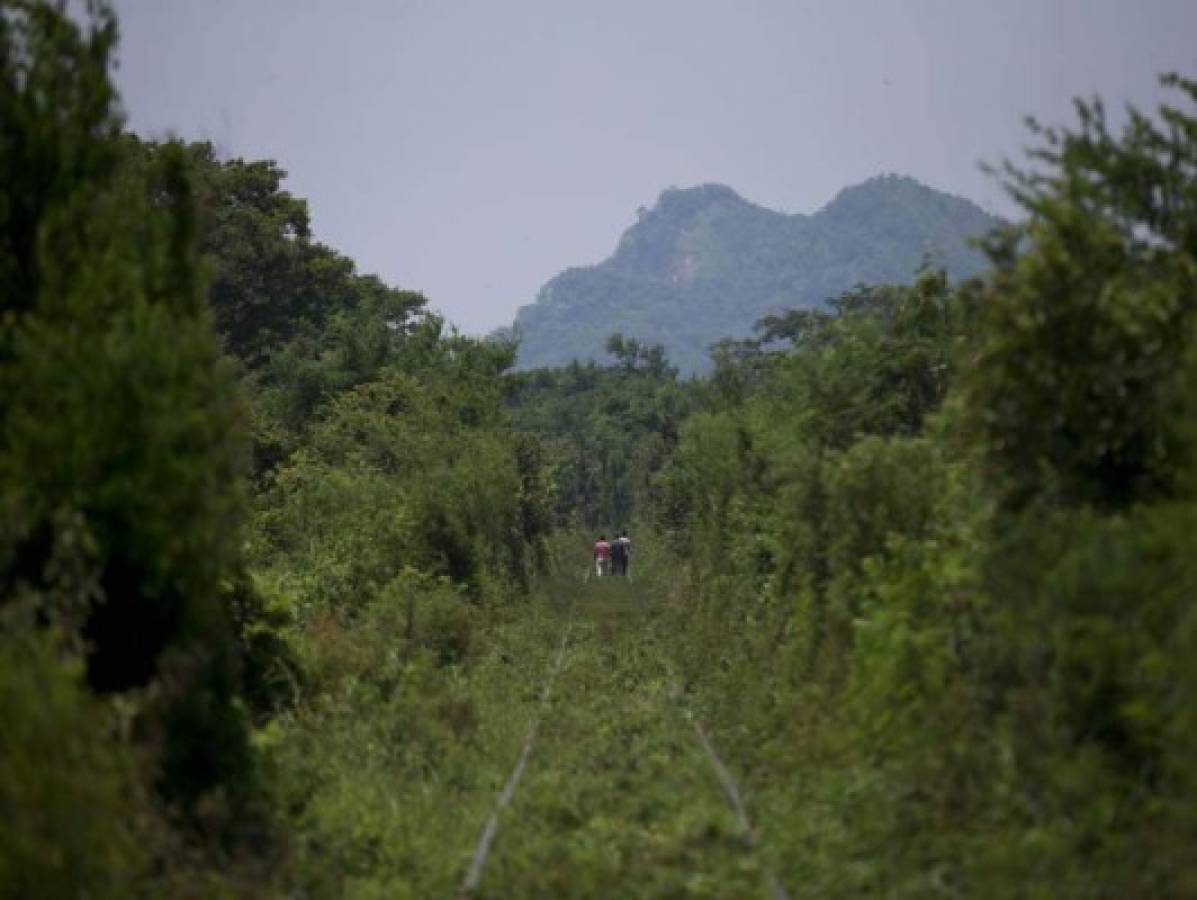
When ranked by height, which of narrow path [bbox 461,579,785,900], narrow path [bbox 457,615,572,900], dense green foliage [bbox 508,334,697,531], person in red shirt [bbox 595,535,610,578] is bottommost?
narrow path [bbox 461,579,785,900]

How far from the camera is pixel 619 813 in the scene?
46.5ft

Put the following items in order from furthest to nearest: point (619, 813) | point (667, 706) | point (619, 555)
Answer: point (619, 555), point (667, 706), point (619, 813)

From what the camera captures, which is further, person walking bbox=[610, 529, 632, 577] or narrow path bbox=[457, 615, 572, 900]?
person walking bbox=[610, 529, 632, 577]

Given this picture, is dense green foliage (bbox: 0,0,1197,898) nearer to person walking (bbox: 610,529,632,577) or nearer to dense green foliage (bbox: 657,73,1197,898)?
dense green foliage (bbox: 657,73,1197,898)

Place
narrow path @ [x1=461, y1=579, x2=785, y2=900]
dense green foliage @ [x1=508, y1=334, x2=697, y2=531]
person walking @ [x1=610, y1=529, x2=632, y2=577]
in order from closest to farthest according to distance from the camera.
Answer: narrow path @ [x1=461, y1=579, x2=785, y2=900] → person walking @ [x1=610, y1=529, x2=632, y2=577] → dense green foliage @ [x1=508, y1=334, x2=697, y2=531]

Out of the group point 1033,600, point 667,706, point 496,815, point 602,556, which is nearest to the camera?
point 1033,600

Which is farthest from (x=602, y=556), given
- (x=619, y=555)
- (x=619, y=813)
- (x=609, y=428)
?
(x=609, y=428)

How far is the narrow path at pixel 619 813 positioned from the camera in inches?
443

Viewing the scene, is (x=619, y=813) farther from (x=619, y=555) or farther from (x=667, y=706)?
(x=619, y=555)

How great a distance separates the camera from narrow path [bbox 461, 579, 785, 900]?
11242 mm

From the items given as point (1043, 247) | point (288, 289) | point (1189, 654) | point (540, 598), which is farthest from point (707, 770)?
point (288, 289)

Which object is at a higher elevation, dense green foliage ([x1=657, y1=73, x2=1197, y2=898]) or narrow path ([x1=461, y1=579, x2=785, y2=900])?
dense green foliage ([x1=657, y1=73, x2=1197, y2=898])

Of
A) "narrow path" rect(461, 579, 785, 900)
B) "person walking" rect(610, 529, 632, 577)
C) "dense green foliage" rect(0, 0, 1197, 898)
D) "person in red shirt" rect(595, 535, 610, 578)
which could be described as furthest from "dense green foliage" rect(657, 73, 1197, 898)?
"person in red shirt" rect(595, 535, 610, 578)

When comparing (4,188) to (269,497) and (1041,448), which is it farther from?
(269,497)
